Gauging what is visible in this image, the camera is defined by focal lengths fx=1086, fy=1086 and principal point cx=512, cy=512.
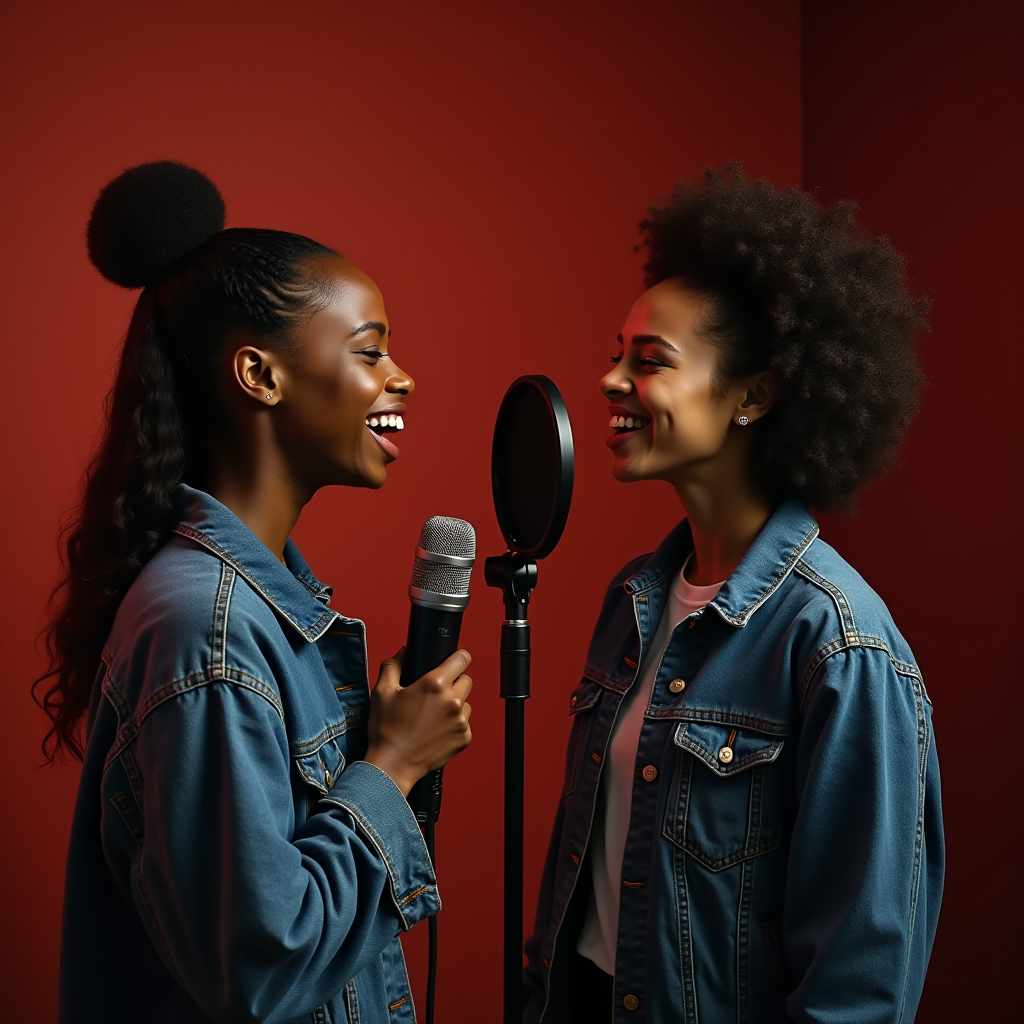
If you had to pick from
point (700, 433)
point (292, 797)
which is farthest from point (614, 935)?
point (700, 433)

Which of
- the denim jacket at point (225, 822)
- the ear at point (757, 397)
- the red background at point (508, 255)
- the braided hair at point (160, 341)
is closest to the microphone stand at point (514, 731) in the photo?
the denim jacket at point (225, 822)

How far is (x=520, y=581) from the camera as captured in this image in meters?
1.47

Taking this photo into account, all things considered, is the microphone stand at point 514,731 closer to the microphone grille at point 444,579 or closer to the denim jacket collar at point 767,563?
the microphone grille at point 444,579

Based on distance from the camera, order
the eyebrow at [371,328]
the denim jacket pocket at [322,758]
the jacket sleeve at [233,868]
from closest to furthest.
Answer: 1. the jacket sleeve at [233,868]
2. the denim jacket pocket at [322,758]
3. the eyebrow at [371,328]

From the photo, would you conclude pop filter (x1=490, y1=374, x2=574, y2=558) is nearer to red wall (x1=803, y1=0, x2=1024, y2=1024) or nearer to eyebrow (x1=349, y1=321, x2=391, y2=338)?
eyebrow (x1=349, y1=321, x2=391, y2=338)

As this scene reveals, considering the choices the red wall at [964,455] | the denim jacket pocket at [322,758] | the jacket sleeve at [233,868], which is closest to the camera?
the jacket sleeve at [233,868]

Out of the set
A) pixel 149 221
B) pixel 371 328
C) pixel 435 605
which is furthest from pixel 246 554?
pixel 149 221

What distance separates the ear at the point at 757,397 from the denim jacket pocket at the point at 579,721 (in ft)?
1.74

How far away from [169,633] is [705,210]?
122 centimetres

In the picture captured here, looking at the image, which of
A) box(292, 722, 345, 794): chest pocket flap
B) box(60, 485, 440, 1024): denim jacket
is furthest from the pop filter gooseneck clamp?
box(292, 722, 345, 794): chest pocket flap

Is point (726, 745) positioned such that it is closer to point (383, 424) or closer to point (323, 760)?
point (323, 760)

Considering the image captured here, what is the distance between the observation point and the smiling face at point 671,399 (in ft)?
5.88

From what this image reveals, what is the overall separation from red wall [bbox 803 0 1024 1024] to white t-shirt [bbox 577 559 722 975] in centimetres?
116

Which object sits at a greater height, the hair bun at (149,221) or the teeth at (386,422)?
the hair bun at (149,221)
